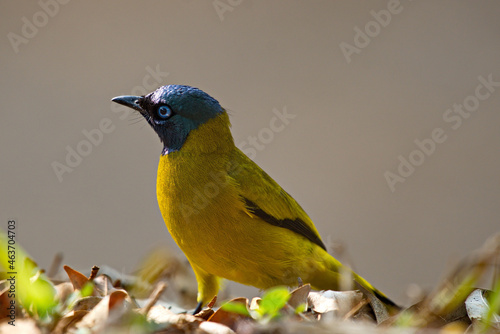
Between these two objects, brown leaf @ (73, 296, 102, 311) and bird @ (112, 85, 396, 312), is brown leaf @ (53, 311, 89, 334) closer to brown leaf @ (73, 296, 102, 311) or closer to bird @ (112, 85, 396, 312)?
brown leaf @ (73, 296, 102, 311)

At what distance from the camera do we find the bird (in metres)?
2.04

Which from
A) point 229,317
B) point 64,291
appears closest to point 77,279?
point 64,291

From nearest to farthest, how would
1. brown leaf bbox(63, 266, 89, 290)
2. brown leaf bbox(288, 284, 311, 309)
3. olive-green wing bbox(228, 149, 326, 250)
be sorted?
brown leaf bbox(288, 284, 311, 309) < brown leaf bbox(63, 266, 89, 290) < olive-green wing bbox(228, 149, 326, 250)

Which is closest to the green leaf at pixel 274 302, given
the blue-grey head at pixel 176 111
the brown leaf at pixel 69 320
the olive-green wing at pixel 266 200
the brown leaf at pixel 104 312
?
the brown leaf at pixel 104 312

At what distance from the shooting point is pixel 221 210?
2061 millimetres

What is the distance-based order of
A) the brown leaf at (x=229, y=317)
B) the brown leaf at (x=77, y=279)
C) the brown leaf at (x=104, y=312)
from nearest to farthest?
the brown leaf at (x=104, y=312), the brown leaf at (x=229, y=317), the brown leaf at (x=77, y=279)

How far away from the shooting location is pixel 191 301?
2.65 metres

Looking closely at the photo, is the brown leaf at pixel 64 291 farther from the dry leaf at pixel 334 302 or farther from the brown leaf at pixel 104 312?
the dry leaf at pixel 334 302

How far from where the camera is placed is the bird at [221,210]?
2.04 m

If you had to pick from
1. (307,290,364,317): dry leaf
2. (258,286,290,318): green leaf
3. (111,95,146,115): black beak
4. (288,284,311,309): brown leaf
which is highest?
(111,95,146,115): black beak

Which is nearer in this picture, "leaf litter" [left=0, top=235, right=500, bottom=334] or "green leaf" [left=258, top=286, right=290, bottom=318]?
"leaf litter" [left=0, top=235, right=500, bottom=334]

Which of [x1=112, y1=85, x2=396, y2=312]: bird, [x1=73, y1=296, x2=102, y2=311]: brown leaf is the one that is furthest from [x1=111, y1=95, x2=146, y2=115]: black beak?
[x1=73, y1=296, x2=102, y2=311]: brown leaf

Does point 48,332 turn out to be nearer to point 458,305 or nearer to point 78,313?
point 78,313

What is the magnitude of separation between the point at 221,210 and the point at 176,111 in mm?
526
